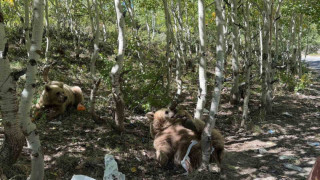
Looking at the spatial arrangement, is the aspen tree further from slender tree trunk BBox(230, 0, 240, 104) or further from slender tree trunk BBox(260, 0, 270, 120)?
slender tree trunk BBox(260, 0, 270, 120)

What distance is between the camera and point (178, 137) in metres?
4.88

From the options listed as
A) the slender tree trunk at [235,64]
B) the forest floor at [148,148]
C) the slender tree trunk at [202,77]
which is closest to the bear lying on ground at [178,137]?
the forest floor at [148,148]

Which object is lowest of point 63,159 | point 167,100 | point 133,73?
point 63,159

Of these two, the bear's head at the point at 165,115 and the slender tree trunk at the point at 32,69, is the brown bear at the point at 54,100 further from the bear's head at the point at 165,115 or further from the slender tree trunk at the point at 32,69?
the slender tree trunk at the point at 32,69

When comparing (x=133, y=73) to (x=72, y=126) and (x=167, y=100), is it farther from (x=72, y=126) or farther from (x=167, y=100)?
(x=72, y=126)

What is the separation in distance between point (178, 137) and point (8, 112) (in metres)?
2.85

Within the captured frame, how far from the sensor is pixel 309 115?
31.8ft

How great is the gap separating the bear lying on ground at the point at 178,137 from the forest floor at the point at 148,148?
0.88ft

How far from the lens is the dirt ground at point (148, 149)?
14.6 ft

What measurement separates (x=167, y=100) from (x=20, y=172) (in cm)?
432

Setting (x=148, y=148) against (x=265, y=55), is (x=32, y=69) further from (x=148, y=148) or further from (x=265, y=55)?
(x=265, y=55)

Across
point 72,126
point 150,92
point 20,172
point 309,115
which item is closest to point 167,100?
point 150,92

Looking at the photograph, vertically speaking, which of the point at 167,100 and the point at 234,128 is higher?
the point at 167,100

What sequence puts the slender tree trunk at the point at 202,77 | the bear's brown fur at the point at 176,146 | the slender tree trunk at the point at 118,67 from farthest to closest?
the slender tree trunk at the point at 202,77 → the slender tree trunk at the point at 118,67 → the bear's brown fur at the point at 176,146
